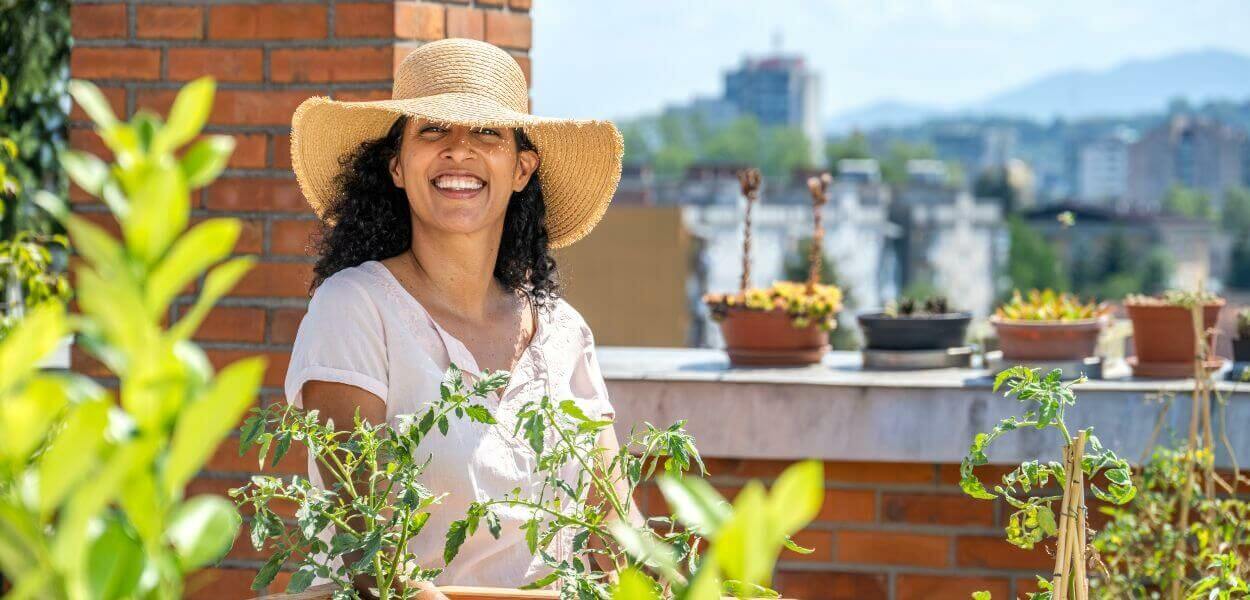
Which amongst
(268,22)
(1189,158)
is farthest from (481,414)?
(1189,158)

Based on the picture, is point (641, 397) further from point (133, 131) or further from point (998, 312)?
point (133, 131)

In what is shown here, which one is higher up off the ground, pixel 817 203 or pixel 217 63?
pixel 217 63

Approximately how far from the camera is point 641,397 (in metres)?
2.89

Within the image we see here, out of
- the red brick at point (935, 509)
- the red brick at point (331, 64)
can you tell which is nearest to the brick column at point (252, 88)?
the red brick at point (331, 64)

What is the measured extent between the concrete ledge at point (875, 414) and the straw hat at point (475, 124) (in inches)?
20.6

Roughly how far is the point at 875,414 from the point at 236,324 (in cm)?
117

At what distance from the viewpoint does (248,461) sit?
264cm

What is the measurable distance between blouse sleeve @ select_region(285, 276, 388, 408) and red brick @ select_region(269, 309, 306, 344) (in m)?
0.66

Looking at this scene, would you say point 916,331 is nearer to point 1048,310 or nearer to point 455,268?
point 1048,310

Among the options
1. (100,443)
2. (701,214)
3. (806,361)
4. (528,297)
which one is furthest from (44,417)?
(701,214)

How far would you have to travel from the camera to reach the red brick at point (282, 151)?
2.62 meters

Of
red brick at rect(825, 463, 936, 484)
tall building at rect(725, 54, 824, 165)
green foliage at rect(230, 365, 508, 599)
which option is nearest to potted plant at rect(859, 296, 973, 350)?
red brick at rect(825, 463, 936, 484)

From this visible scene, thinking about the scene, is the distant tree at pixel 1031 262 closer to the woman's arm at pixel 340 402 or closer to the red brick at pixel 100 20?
the red brick at pixel 100 20

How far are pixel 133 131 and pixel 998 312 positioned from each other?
3.05 meters
